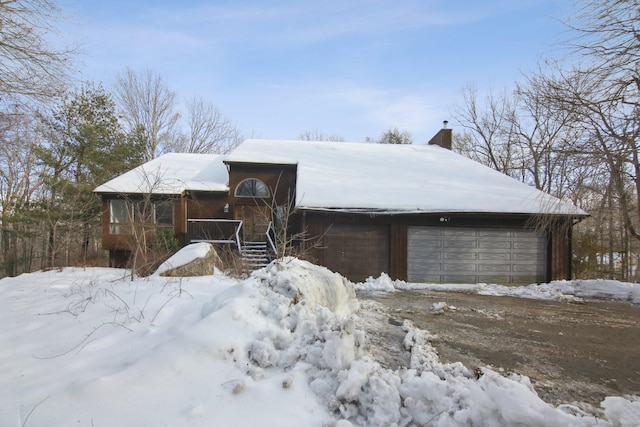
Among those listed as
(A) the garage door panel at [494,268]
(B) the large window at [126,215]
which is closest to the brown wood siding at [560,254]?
(A) the garage door panel at [494,268]

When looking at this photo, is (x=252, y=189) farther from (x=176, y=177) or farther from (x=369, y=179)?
(x=369, y=179)

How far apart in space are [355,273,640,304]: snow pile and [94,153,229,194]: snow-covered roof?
324 inches

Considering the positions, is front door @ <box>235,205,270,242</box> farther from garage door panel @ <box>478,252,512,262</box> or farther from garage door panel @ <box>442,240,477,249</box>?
garage door panel @ <box>478,252,512,262</box>

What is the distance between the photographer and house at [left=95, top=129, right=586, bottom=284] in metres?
11.5

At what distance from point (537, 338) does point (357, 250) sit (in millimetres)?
6767

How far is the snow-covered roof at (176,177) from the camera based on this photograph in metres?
13.3

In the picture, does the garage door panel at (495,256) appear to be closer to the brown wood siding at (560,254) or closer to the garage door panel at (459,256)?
the garage door panel at (459,256)

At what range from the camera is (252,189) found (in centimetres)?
1468

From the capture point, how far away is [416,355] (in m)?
4.09

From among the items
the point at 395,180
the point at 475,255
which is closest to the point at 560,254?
the point at 475,255

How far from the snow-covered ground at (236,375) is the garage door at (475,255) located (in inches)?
304

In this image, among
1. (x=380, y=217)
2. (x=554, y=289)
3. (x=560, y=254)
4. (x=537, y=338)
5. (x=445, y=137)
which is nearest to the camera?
(x=537, y=338)

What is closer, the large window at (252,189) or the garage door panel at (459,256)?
the garage door panel at (459,256)

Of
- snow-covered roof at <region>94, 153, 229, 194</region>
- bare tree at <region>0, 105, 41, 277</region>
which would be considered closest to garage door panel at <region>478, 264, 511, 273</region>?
snow-covered roof at <region>94, 153, 229, 194</region>
